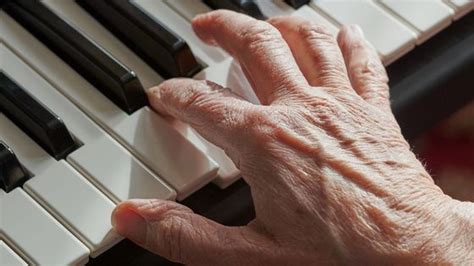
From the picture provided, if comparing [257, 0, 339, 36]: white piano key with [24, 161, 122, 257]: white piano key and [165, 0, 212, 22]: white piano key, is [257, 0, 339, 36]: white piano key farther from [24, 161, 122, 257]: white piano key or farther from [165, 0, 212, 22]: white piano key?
[24, 161, 122, 257]: white piano key

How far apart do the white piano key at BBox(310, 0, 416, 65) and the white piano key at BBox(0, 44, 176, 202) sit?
1.05 feet

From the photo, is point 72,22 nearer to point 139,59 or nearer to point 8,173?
point 139,59

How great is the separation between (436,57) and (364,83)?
0.14 m

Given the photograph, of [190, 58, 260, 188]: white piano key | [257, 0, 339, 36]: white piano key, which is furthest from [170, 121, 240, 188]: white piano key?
[257, 0, 339, 36]: white piano key

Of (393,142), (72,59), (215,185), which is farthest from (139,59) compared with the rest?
(393,142)

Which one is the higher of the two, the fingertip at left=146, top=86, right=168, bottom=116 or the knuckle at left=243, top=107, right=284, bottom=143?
the fingertip at left=146, top=86, right=168, bottom=116

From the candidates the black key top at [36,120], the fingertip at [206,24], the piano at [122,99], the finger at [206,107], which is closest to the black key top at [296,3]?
the piano at [122,99]

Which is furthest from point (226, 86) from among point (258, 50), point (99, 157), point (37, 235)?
point (37, 235)

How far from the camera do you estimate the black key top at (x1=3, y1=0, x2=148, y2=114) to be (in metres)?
1.11

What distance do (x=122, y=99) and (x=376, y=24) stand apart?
1.06 feet

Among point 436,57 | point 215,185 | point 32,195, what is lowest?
point 436,57

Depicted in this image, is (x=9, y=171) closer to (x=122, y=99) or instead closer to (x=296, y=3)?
(x=122, y=99)

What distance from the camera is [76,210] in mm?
1015

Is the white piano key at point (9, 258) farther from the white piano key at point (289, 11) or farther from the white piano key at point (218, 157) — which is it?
the white piano key at point (289, 11)
